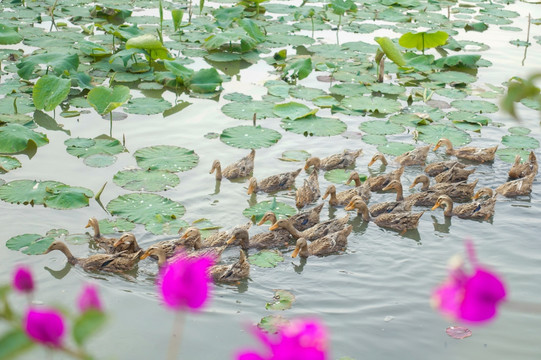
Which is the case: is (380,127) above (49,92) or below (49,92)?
below

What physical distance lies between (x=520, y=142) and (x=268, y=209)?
12.5 feet

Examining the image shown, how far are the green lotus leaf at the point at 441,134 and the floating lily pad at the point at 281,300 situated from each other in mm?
4067

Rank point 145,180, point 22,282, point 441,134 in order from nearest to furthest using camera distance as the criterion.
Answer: point 22,282
point 145,180
point 441,134

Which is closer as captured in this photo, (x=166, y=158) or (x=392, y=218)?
(x=392, y=218)

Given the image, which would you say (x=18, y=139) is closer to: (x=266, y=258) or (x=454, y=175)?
(x=266, y=258)

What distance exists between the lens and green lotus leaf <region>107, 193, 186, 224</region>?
6.98 meters

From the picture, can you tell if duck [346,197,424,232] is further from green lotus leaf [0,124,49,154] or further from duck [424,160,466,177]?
green lotus leaf [0,124,49,154]

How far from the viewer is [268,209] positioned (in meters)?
7.43

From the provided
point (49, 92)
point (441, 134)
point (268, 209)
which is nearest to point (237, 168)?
point (268, 209)

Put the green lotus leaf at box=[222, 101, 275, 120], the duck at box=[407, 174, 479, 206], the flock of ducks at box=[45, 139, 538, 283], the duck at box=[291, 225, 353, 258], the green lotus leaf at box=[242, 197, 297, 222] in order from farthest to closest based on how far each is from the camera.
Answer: the green lotus leaf at box=[222, 101, 275, 120], the duck at box=[407, 174, 479, 206], the green lotus leaf at box=[242, 197, 297, 222], the duck at box=[291, 225, 353, 258], the flock of ducks at box=[45, 139, 538, 283]

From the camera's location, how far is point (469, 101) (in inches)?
408

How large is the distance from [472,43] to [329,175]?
20.5 ft

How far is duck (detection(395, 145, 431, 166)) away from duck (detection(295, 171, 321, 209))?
1304 millimetres

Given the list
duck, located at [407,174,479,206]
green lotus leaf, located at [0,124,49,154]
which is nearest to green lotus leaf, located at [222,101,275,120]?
green lotus leaf, located at [0,124,49,154]
